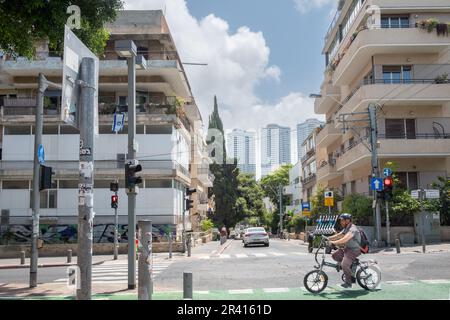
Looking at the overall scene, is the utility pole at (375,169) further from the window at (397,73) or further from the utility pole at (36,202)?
the utility pole at (36,202)

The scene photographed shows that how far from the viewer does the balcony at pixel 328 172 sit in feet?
142

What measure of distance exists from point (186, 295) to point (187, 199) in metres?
20.1

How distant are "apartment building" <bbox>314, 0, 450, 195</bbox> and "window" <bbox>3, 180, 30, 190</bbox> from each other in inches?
871

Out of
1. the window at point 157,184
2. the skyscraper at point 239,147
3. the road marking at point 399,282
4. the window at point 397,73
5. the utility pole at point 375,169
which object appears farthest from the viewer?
the skyscraper at point 239,147

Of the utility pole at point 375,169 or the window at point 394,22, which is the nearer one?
the utility pole at point 375,169

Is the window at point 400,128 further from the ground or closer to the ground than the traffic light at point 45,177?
further from the ground

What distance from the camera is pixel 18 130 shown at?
121 feet

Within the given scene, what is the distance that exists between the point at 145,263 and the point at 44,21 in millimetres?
6833

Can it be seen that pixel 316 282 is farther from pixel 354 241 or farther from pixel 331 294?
pixel 354 241

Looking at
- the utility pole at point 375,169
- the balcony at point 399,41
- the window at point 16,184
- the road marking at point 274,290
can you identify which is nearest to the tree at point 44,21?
the road marking at point 274,290

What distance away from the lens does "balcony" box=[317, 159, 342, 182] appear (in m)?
43.3

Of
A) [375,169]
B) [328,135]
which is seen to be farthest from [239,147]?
[375,169]

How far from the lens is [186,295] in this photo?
884 cm

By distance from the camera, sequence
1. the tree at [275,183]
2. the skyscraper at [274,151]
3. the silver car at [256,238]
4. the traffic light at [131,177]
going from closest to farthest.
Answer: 1. the traffic light at [131,177]
2. the silver car at [256,238]
3. the skyscraper at [274,151]
4. the tree at [275,183]
